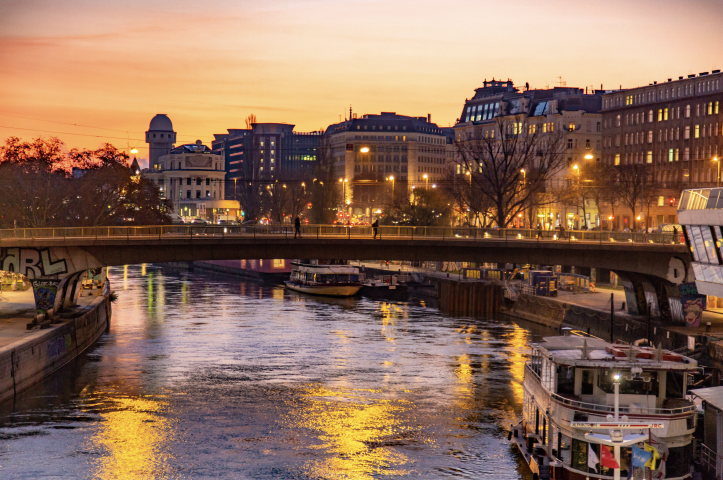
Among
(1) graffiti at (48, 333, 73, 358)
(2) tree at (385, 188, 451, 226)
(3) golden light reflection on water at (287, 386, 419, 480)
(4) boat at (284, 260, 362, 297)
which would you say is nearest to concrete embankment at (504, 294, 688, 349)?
(3) golden light reflection on water at (287, 386, 419, 480)

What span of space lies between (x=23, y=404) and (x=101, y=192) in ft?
173

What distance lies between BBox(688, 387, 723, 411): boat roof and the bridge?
28337mm

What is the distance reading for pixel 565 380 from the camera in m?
34.3

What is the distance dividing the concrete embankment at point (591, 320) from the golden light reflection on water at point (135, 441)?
26.0m

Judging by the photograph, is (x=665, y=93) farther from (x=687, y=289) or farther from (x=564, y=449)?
(x=564, y=449)

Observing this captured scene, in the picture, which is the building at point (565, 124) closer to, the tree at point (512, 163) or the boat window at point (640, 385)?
the tree at point (512, 163)

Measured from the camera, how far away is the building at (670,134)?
126 m

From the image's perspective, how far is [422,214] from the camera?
12269 centimetres

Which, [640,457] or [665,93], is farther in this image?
[665,93]

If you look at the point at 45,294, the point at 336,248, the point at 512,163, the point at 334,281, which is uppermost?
the point at 512,163

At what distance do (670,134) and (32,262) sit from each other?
100818mm

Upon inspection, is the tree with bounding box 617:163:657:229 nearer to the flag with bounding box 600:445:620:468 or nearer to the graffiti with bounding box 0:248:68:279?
the graffiti with bounding box 0:248:68:279

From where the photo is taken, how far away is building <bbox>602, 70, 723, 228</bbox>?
125812mm

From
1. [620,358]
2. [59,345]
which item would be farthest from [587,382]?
[59,345]
